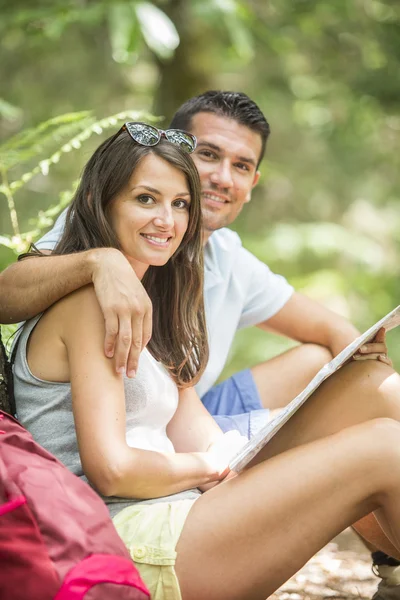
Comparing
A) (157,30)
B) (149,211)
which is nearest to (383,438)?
(149,211)

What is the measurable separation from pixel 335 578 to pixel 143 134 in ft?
6.34

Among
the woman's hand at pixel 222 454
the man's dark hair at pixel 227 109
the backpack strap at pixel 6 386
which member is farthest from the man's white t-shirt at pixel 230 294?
the backpack strap at pixel 6 386

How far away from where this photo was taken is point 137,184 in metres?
2.49

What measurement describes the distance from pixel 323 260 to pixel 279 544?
6.26m

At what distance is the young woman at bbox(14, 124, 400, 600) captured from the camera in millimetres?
1992

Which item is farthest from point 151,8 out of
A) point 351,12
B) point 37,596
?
point 37,596

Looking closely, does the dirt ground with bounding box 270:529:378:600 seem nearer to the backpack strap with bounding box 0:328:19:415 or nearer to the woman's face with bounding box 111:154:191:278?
the backpack strap with bounding box 0:328:19:415

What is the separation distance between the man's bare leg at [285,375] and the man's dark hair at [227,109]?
110 centimetres

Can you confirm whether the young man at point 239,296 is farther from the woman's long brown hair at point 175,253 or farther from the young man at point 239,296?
the woman's long brown hair at point 175,253

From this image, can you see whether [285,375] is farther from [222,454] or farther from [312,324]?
[222,454]

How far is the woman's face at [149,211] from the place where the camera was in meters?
2.49

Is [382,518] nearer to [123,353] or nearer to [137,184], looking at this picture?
[123,353]

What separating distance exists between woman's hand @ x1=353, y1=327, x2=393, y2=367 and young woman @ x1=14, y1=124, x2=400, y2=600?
1.7 inches

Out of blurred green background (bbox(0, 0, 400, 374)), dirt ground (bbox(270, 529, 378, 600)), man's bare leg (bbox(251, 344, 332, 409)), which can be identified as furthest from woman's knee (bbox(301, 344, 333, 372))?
blurred green background (bbox(0, 0, 400, 374))
